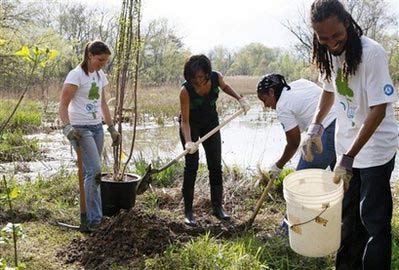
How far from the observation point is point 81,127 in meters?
3.84

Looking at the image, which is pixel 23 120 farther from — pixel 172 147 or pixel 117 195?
pixel 117 195

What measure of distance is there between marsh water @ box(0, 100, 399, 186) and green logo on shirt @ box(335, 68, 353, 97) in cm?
330

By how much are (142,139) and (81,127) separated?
674 cm

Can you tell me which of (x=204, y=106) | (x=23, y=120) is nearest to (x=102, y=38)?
(x=23, y=120)

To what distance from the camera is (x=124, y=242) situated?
10.6ft

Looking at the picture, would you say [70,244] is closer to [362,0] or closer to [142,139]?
[142,139]

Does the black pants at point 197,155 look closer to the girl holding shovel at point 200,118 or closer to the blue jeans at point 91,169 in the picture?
the girl holding shovel at point 200,118

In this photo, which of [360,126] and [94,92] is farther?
[94,92]

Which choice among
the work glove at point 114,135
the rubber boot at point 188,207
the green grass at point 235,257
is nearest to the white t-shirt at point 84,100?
the work glove at point 114,135

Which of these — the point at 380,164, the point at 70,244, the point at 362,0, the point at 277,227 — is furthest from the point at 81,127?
the point at 362,0

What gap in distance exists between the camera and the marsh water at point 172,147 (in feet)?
22.6

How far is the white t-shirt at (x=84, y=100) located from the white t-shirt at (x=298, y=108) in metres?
1.50

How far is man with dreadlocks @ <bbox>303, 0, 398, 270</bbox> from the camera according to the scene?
212 centimetres

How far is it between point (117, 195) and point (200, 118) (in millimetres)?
966
